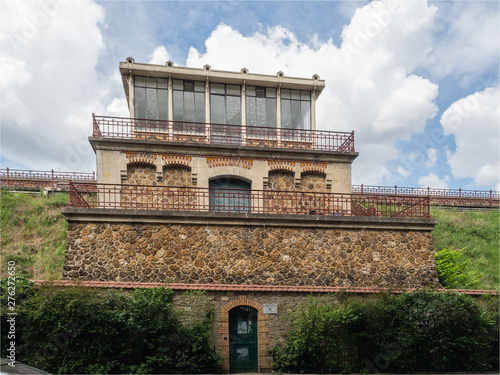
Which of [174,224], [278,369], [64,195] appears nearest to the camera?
[278,369]

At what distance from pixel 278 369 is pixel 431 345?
15.0 ft

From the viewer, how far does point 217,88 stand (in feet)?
53.3

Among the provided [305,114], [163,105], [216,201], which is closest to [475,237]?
[305,114]

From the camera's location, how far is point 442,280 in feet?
41.3

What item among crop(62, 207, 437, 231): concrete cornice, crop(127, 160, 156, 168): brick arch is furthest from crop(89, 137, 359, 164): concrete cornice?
crop(62, 207, 437, 231): concrete cornice

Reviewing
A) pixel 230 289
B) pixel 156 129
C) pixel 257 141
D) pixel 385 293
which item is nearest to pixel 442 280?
pixel 385 293

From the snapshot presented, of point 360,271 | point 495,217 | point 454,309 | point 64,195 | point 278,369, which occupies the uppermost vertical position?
point 64,195

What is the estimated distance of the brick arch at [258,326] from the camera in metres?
9.34

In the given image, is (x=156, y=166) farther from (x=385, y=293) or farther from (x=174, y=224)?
(x=385, y=293)

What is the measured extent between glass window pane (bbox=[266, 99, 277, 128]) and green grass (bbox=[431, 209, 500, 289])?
37.6 ft

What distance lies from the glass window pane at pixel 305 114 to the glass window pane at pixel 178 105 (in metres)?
6.04

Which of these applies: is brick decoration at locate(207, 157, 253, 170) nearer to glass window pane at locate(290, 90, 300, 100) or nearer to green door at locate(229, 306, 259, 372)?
glass window pane at locate(290, 90, 300, 100)

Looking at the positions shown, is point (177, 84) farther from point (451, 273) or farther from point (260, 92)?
point (451, 273)

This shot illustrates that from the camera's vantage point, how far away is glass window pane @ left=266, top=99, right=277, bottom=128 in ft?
→ 53.7
